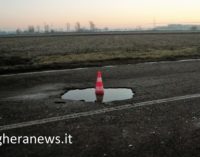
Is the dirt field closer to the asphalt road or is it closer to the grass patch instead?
the grass patch

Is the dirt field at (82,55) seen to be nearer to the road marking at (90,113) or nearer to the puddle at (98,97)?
the puddle at (98,97)

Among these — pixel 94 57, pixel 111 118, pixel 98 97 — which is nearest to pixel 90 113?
pixel 111 118

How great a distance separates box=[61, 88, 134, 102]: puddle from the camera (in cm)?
945

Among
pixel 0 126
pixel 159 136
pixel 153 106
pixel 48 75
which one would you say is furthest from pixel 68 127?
pixel 48 75

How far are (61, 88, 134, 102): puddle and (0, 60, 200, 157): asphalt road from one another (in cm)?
31

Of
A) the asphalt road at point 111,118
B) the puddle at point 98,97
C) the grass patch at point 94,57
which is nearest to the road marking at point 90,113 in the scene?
the asphalt road at point 111,118

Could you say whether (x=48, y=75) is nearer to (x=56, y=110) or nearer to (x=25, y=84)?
(x=25, y=84)

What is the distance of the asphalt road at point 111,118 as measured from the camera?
554 centimetres

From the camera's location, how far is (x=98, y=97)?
9.60 metres

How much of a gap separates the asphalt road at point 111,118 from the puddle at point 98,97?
31 centimetres

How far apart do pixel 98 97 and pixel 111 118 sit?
235cm

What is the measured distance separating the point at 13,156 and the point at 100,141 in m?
1.67

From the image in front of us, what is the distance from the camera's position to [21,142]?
588 centimetres

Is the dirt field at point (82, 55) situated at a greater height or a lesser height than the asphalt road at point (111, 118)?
greater
